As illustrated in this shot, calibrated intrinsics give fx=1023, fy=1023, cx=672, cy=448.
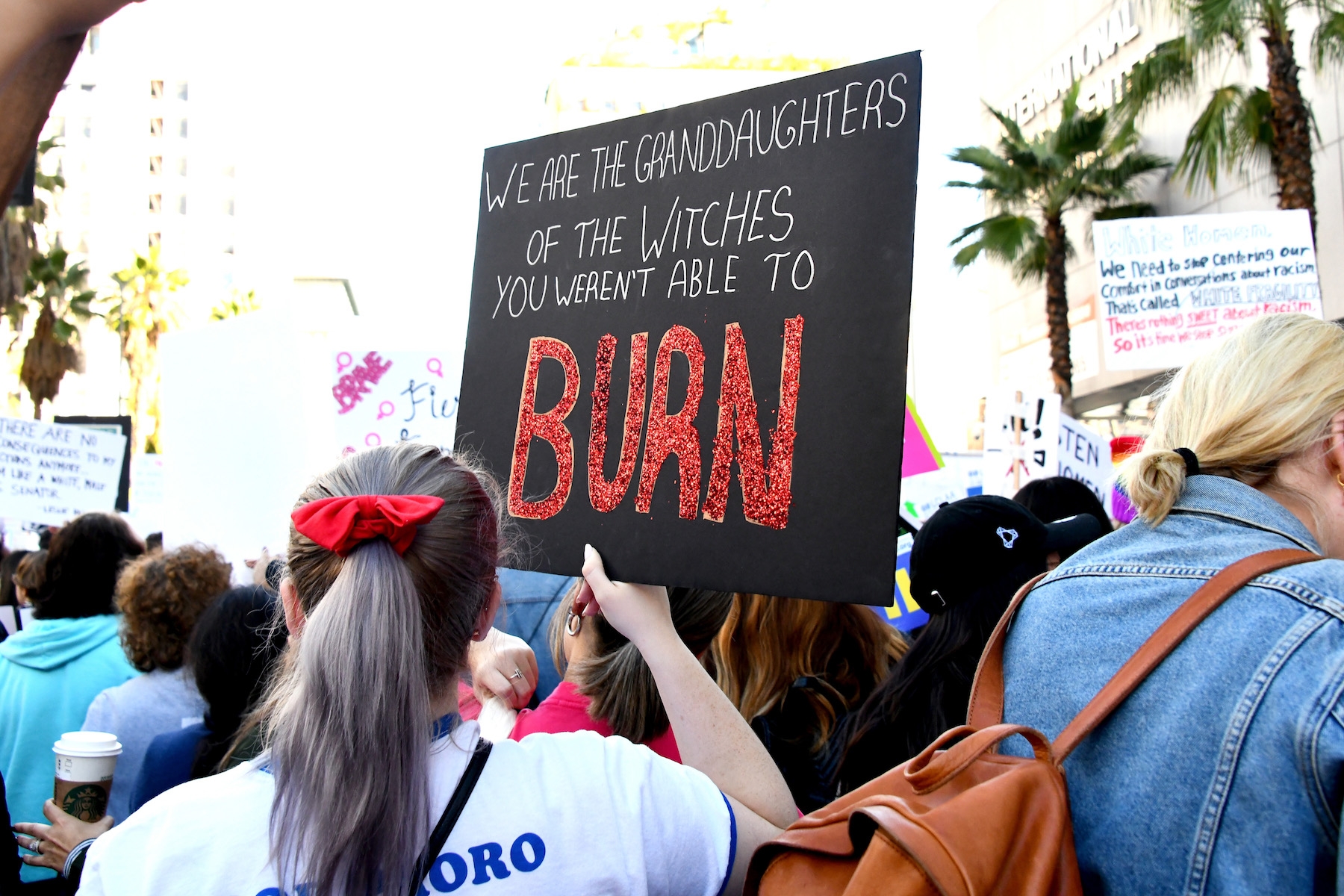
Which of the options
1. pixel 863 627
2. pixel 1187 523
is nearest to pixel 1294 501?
pixel 1187 523

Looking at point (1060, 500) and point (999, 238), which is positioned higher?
point (999, 238)

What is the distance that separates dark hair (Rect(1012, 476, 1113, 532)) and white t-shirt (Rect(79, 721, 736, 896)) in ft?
7.82

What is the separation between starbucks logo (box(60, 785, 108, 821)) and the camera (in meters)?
2.33

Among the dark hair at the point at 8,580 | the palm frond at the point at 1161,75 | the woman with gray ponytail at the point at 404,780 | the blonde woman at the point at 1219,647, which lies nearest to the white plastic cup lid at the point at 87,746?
the woman with gray ponytail at the point at 404,780

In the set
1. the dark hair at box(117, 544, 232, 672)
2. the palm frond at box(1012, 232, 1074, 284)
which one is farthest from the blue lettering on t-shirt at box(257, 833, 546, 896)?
the palm frond at box(1012, 232, 1074, 284)

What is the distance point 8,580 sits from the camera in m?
6.45

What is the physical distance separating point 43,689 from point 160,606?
60 centimetres

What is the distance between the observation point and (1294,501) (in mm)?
1606

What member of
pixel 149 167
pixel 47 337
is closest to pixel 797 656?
pixel 47 337

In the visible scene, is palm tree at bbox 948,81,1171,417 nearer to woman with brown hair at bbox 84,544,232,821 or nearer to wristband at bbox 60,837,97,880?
woman with brown hair at bbox 84,544,232,821

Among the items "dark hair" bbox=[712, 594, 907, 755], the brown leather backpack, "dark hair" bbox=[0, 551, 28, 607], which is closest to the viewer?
the brown leather backpack

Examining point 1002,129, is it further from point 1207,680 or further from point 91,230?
point 91,230

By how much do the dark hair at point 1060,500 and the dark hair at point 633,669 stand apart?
1578 mm

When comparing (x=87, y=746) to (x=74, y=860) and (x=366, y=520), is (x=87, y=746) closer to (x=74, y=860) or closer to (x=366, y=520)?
(x=74, y=860)
